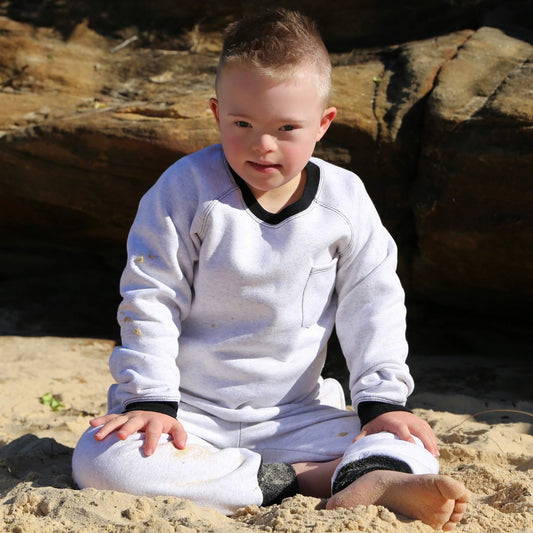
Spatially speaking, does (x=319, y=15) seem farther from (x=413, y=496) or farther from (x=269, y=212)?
(x=413, y=496)

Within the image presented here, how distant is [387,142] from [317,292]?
4.81ft

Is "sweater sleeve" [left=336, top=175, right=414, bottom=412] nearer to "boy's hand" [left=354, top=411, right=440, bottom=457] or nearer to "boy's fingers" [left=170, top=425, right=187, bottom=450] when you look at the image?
"boy's hand" [left=354, top=411, right=440, bottom=457]

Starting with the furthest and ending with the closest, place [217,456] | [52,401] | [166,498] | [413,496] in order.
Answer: [52,401], [217,456], [166,498], [413,496]

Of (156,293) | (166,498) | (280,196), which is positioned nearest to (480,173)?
(280,196)

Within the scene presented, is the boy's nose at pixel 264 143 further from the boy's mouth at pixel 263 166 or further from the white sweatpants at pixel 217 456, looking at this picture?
the white sweatpants at pixel 217 456

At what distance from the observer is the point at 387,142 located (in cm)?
374

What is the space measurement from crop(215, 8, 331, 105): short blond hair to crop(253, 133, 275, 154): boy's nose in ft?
0.54

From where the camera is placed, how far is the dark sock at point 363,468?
213 cm

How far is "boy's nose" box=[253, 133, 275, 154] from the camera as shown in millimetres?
2213

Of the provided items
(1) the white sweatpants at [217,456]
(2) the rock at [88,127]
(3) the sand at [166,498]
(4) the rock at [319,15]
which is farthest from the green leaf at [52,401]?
(4) the rock at [319,15]

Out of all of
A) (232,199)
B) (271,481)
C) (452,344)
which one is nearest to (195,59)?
(452,344)

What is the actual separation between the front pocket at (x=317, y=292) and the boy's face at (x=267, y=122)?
13.5 inches

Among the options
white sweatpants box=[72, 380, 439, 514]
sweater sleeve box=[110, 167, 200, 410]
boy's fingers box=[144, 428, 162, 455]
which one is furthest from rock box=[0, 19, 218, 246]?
boy's fingers box=[144, 428, 162, 455]

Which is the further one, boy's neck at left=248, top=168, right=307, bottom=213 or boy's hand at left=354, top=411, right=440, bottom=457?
boy's neck at left=248, top=168, right=307, bottom=213
